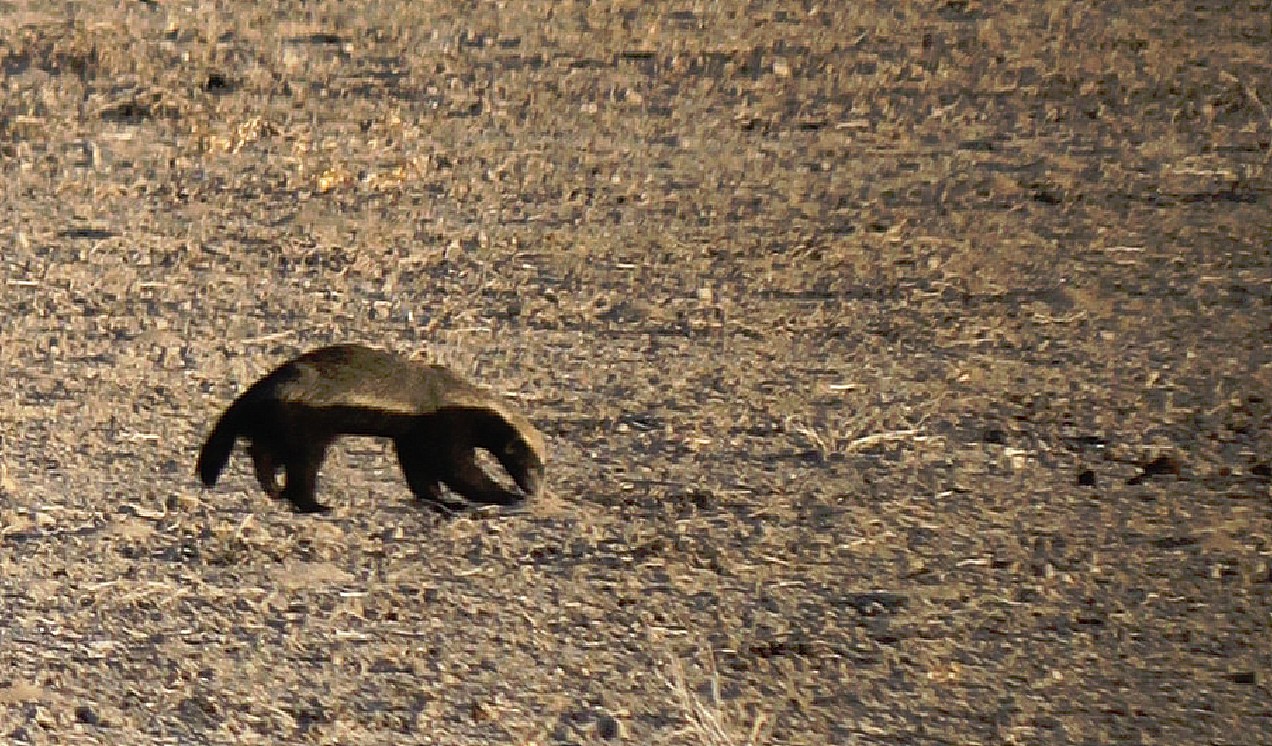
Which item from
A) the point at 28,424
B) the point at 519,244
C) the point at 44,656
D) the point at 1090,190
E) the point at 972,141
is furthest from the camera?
the point at 972,141

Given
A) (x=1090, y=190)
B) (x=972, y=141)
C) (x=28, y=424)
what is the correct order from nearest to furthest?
(x=28, y=424), (x=1090, y=190), (x=972, y=141)

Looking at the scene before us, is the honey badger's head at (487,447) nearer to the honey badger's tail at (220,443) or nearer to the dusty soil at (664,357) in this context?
the dusty soil at (664,357)

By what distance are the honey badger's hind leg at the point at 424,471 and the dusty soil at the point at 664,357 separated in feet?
0.22

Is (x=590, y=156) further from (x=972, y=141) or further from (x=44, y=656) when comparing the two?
(x=44, y=656)

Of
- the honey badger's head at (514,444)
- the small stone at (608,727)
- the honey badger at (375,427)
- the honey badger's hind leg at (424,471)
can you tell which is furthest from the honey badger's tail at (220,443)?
the small stone at (608,727)

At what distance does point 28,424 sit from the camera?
4.94 metres

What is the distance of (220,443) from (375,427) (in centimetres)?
33

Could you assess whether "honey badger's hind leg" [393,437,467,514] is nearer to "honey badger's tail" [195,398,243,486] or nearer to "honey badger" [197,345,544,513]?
"honey badger" [197,345,544,513]

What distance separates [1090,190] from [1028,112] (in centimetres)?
88

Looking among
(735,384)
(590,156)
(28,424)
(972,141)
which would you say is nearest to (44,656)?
(28,424)

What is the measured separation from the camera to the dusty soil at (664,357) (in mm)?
3738

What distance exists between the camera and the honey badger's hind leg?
440cm

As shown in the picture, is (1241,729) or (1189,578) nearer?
(1241,729)

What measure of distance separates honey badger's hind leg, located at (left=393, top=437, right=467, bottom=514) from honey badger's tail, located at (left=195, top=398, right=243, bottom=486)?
0.33m
